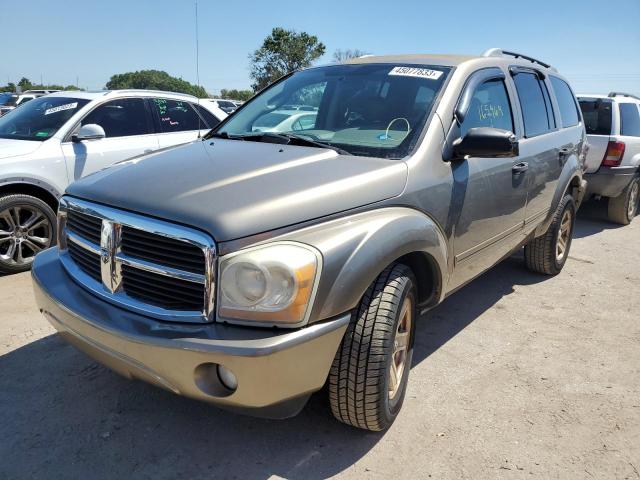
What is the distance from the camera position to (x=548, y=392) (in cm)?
306

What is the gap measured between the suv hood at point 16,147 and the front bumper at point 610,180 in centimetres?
678

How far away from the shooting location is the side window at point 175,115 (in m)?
5.96

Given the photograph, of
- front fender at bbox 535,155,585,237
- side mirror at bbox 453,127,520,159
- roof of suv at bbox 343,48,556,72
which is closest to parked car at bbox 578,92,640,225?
front fender at bbox 535,155,585,237

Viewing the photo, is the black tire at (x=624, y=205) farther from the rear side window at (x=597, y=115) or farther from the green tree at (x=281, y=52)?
the green tree at (x=281, y=52)

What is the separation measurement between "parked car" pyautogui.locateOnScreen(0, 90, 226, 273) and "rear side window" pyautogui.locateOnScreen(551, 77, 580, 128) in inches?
144

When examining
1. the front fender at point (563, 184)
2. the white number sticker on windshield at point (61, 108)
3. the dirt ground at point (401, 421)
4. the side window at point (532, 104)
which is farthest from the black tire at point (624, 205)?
the white number sticker on windshield at point (61, 108)

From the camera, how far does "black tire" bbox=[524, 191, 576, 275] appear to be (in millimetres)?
4754

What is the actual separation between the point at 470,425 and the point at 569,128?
3216 millimetres

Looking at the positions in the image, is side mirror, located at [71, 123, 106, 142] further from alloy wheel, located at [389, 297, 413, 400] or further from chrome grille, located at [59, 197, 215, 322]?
alloy wheel, located at [389, 297, 413, 400]

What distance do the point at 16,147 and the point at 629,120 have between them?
772cm

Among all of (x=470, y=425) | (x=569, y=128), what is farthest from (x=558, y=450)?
(x=569, y=128)

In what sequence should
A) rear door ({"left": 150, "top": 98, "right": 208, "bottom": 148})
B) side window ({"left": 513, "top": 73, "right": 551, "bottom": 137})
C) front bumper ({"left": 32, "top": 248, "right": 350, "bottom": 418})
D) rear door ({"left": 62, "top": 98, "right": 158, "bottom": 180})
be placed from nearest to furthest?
front bumper ({"left": 32, "top": 248, "right": 350, "bottom": 418})
side window ({"left": 513, "top": 73, "right": 551, "bottom": 137})
rear door ({"left": 62, "top": 98, "right": 158, "bottom": 180})
rear door ({"left": 150, "top": 98, "right": 208, "bottom": 148})

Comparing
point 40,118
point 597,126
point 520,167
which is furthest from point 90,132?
point 597,126

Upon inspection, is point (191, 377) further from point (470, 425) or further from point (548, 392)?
point (548, 392)
